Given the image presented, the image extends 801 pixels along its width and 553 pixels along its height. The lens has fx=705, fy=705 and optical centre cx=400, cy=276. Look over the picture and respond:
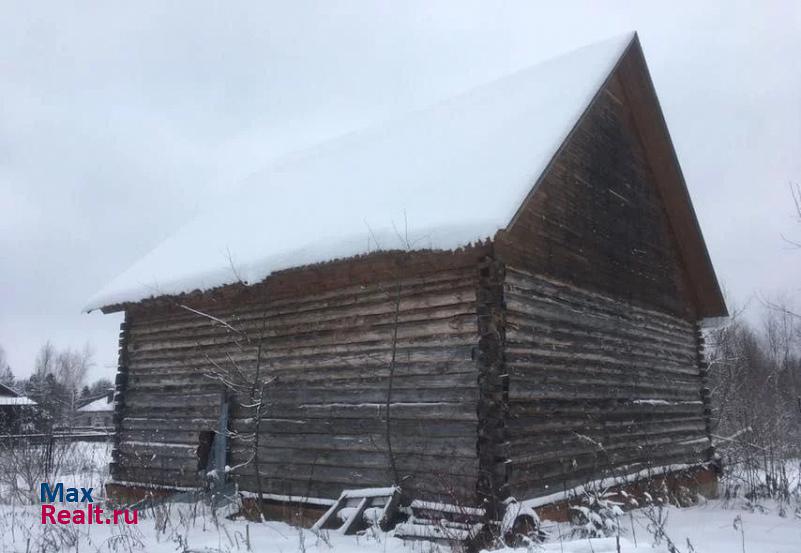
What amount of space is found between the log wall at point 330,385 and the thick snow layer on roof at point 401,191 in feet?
1.96

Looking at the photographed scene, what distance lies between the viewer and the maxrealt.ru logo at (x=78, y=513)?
900 cm

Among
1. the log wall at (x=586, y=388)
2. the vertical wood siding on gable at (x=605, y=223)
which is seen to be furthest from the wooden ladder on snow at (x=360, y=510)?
the vertical wood siding on gable at (x=605, y=223)

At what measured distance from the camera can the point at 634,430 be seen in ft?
37.0

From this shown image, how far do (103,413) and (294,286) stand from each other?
185ft

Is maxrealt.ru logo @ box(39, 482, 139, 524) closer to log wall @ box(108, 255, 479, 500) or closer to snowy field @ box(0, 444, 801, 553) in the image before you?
snowy field @ box(0, 444, 801, 553)

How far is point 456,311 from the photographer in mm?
8766

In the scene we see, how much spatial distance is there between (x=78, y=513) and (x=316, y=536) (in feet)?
13.1

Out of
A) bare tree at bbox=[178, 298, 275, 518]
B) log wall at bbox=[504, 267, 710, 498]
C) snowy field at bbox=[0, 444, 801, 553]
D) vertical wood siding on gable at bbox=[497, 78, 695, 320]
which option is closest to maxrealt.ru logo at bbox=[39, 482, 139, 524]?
snowy field at bbox=[0, 444, 801, 553]

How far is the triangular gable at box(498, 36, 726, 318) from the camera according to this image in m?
9.91

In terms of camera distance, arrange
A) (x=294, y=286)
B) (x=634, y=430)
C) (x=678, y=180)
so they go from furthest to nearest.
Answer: (x=678, y=180) → (x=634, y=430) → (x=294, y=286)

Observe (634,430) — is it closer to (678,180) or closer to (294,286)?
(678,180)

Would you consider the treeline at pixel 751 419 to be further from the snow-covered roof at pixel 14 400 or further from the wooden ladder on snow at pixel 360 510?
the snow-covered roof at pixel 14 400

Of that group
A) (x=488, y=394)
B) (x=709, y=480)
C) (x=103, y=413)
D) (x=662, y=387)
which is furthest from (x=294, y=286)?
(x=103, y=413)

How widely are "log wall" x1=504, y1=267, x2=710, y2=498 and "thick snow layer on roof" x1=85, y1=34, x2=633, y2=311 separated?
4.00 feet
